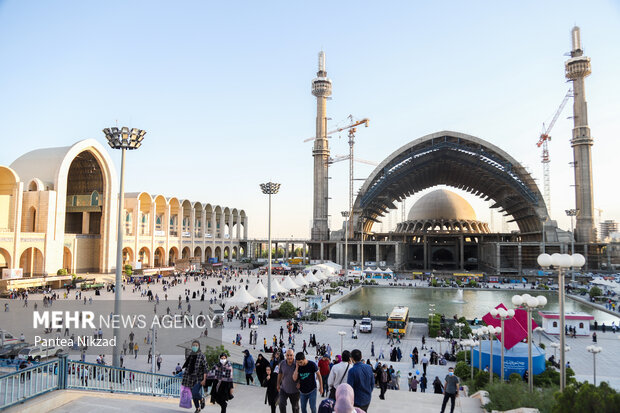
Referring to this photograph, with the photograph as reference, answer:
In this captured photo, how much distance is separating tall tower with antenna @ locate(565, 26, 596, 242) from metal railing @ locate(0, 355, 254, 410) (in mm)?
66333

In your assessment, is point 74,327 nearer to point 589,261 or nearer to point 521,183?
point 521,183

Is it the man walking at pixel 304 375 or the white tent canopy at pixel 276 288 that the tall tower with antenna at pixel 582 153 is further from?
the man walking at pixel 304 375

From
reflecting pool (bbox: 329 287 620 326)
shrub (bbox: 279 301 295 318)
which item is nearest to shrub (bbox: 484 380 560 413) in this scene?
shrub (bbox: 279 301 295 318)

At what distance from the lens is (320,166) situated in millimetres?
72812

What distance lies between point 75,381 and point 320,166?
6646cm

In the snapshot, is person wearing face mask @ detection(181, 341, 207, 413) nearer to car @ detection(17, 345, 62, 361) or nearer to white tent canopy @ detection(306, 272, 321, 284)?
car @ detection(17, 345, 62, 361)

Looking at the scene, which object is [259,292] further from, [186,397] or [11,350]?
[186,397]

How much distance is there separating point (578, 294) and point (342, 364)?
41980 millimetres

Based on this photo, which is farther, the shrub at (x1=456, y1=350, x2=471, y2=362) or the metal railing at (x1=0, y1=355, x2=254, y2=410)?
the shrub at (x1=456, y1=350, x2=471, y2=362)

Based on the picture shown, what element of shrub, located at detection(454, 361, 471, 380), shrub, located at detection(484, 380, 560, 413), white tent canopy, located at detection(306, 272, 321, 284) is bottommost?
shrub, located at detection(454, 361, 471, 380)

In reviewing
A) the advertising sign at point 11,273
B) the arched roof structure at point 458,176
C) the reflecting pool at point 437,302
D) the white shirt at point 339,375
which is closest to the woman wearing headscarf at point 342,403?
the white shirt at point 339,375

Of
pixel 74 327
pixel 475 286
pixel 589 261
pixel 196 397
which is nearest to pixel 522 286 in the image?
pixel 475 286

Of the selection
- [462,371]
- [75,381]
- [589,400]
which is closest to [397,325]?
[462,371]

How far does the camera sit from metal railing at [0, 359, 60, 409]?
605 cm
